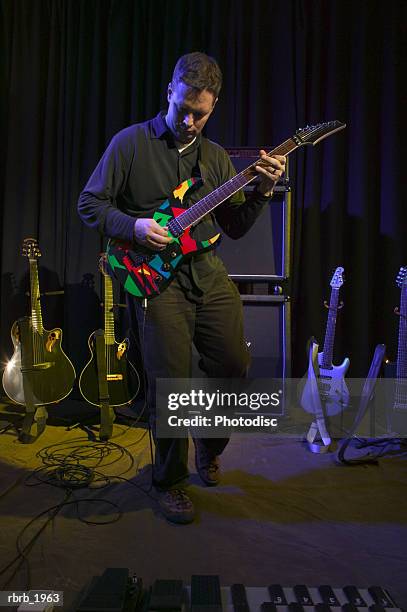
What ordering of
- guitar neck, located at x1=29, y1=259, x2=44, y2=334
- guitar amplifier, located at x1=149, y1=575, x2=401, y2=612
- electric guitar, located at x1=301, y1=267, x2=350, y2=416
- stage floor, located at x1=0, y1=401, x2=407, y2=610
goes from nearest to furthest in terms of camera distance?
guitar amplifier, located at x1=149, y1=575, x2=401, y2=612, stage floor, located at x1=0, y1=401, x2=407, y2=610, electric guitar, located at x1=301, y1=267, x2=350, y2=416, guitar neck, located at x1=29, y1=259, x2=44, y2=334

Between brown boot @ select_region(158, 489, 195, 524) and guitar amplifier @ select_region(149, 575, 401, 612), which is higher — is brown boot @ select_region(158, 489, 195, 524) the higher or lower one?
the lower one

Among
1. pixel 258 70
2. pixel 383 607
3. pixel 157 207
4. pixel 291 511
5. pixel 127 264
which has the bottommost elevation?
pixel 291 511

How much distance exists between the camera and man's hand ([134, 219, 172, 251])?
6.32 ft

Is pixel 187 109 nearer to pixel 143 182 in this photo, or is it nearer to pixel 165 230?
pixel 143 182

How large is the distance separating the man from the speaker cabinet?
104 centimetres

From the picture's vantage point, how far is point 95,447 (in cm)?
284

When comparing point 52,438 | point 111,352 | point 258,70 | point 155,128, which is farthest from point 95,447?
point 258,70

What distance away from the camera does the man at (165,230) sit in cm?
194

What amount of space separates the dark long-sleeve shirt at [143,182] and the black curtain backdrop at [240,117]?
167 cm

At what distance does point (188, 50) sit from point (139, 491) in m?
3.08

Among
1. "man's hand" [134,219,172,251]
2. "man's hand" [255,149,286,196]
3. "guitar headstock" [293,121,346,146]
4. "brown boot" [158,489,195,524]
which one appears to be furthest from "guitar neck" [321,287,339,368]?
"man's hand" [134,219,172,251]

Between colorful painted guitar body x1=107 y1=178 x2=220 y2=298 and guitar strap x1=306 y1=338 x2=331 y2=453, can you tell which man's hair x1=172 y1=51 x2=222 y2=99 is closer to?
colorful painted guitar body x1=107 y1=178 x2=220 y2=298

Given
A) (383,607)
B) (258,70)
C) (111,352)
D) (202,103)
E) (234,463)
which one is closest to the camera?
(383,607)

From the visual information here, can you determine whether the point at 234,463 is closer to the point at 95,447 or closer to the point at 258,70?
the point at 95,447
